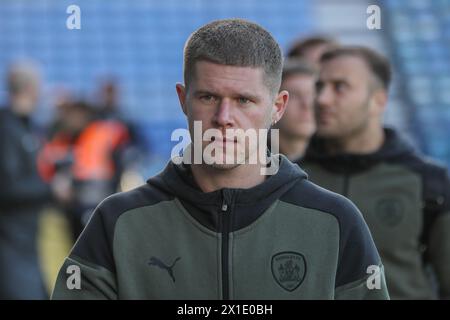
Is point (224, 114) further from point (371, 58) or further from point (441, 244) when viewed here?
point (371, 58)

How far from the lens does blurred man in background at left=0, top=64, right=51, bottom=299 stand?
6.72m

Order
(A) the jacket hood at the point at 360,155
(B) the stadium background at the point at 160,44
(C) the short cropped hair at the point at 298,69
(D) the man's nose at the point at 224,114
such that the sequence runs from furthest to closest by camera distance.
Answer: (B) the stadium background at the point at 160,44
(C) the short cropped hair at the point at 298,69
(A) the jacket hood at the point at 360,155
(D) the man's nose at the point at 224,114

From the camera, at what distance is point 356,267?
2412 millimetres

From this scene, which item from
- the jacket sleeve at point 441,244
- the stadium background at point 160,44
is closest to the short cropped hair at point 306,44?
the jacket sleeve at point 441,244

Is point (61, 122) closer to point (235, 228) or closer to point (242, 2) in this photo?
point (242, 2)

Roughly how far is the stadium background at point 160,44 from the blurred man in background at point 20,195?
21.5ft

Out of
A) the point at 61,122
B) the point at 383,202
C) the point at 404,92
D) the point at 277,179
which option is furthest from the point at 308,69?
the point at 404,92

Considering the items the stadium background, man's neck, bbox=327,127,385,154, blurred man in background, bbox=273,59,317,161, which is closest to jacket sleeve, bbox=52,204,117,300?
man's neck, bbox=327,127,385,154

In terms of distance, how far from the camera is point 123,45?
559 inches

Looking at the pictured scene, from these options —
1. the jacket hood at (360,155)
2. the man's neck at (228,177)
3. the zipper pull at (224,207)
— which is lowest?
the jacket hood at (360,155)

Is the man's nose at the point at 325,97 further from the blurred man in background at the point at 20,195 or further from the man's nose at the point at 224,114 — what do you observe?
the blurred man in background at the point at 20,195

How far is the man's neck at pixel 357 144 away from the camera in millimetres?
4133

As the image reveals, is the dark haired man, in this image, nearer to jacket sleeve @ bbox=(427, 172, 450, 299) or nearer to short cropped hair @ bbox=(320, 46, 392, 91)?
jacket sleeve @ bbox=(427, 172, 450, 299)

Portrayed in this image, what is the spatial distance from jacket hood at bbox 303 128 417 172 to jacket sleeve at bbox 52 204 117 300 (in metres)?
1.75
